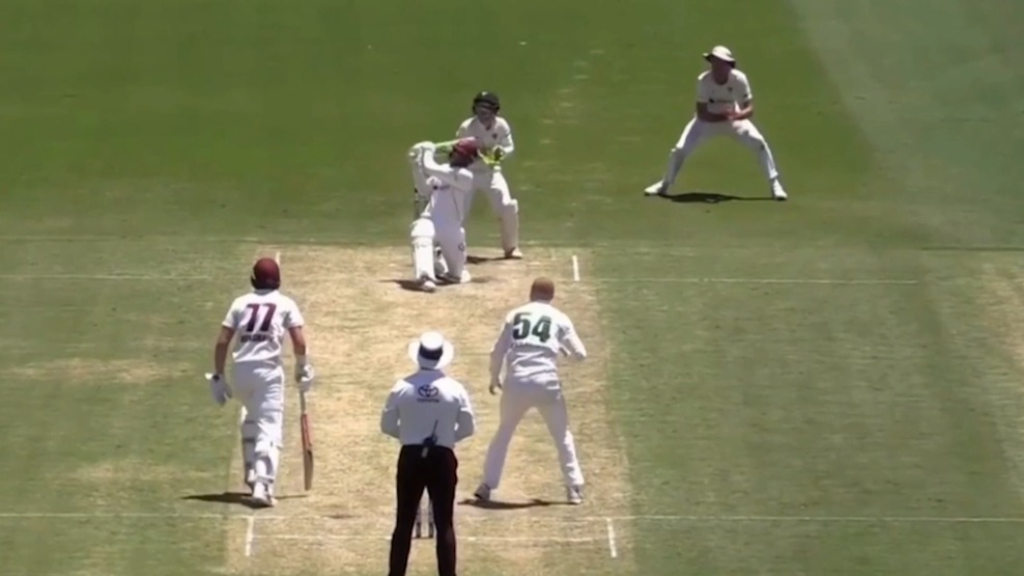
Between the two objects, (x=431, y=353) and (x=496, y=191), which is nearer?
(x=431, y=353)

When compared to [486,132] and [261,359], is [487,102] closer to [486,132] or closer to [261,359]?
[486,132]

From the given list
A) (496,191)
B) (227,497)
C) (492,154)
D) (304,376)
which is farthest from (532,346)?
(492,154)

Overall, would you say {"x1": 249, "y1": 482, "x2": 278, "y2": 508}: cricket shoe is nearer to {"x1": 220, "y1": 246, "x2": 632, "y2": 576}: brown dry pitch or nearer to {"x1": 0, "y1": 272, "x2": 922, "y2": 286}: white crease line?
{"x1": 220, "y1": 246, "x2": 632, "y2": 576}: brown dry pitch

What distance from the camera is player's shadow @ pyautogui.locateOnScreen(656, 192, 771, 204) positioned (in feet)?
96.3

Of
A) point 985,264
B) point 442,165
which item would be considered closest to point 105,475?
point 442,165

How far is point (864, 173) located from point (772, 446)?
9684 mm

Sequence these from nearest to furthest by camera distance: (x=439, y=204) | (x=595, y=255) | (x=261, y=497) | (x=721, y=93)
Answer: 1. (x=261, y=497)
2. (x=439, y=204)
3. (x=595, y=255)
4. (x=721, y=93)

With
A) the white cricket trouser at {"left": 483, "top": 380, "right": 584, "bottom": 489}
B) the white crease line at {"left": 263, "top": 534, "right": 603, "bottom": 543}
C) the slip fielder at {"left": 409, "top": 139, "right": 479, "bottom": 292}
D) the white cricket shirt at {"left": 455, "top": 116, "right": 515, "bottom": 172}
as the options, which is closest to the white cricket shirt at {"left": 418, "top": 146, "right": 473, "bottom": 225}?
the slip fielder at {"left": 409, "top": 139, "right": 479, "bottom": 292}

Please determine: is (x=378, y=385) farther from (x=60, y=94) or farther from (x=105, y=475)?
(x=60, y=94)

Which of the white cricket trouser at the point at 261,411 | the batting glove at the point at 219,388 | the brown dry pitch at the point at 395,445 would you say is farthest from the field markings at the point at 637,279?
the batting glove at the point at 219,388

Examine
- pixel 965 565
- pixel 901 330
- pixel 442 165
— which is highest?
pixel 442 165

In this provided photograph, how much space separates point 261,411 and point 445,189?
5986mm

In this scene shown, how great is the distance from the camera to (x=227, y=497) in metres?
20.3

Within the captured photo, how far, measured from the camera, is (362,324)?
24.3 metres
